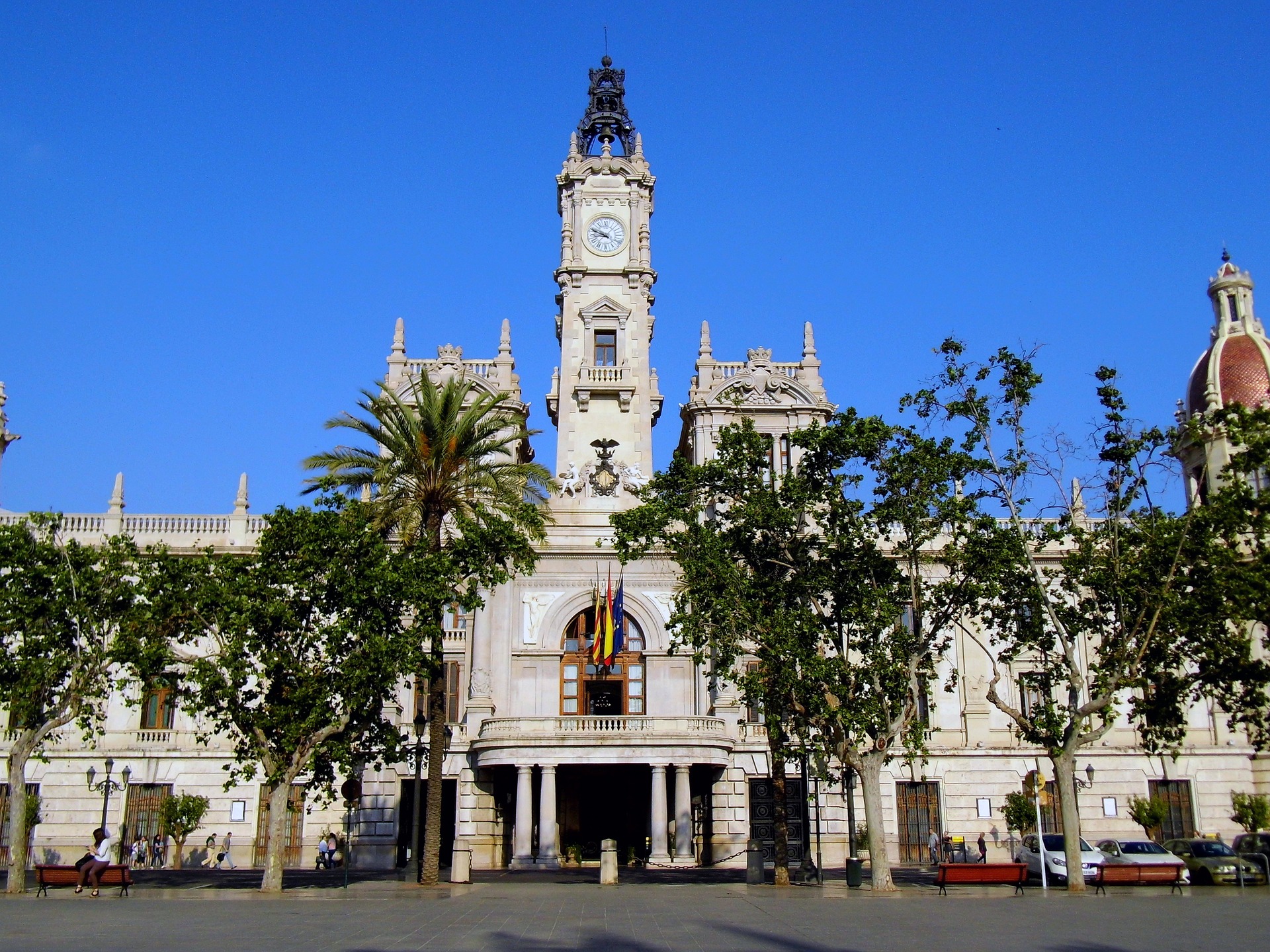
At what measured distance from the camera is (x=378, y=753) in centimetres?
3362

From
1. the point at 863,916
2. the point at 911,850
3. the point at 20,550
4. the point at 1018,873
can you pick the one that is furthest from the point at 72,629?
the point at 911,850

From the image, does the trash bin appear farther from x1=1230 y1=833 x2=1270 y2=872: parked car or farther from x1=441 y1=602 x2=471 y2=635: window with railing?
x1=441 y1=602 x2=471 y2=635: window with railing

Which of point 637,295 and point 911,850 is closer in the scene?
point 911,850

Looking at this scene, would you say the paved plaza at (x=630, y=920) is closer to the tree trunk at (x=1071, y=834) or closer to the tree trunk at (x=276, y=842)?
the tree trunk at (x=276, y=842)

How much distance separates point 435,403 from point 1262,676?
24730 millimetres

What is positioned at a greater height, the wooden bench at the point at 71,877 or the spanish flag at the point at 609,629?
the spanish flag at the point at 609,629

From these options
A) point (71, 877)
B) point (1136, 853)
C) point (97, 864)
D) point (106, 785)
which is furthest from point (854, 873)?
point (106, 785)

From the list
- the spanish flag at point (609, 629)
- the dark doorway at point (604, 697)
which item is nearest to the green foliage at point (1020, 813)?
the dark doorway at point (604, 697)

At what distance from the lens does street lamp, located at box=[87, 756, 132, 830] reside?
1683 inches

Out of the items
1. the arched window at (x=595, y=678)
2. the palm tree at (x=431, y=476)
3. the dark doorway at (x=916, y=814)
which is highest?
the palm tree at (x=431, y=476)

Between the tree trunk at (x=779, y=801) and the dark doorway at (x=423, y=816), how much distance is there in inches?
605

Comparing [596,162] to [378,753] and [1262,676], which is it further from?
[1262,676]

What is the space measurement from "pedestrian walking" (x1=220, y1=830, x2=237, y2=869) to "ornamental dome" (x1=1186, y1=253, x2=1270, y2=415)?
4905cm

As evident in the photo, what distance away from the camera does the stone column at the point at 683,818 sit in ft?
140
